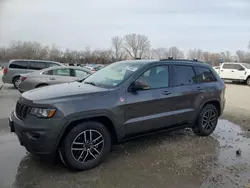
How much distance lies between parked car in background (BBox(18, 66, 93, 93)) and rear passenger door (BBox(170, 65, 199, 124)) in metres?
5.28

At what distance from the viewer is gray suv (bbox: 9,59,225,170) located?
3508 mm

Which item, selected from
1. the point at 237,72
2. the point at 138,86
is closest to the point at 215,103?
the point at 138,86

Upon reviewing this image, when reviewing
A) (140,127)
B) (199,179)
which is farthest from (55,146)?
(199,179)

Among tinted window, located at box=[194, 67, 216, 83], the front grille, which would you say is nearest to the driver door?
tinted window, located at box=[194, 67, 216, 83]

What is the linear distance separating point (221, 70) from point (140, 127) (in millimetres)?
19396

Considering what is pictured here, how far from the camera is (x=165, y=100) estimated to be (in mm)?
4633

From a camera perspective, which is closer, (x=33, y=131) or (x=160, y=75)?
(x=33, y=131)

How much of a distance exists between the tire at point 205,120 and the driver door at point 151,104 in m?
1.11

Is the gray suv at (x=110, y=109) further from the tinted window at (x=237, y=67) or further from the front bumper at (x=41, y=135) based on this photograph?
the tinted window at (x=237, y=67)

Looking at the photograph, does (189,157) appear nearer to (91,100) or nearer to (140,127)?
(140,127)

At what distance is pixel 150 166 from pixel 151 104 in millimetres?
1063

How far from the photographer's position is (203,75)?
5570mm

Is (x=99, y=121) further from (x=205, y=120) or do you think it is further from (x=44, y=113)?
(x=205, y=120)

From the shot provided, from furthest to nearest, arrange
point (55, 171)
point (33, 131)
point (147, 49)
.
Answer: point (147, 49)
point (55, 171)
point (33, 131)
